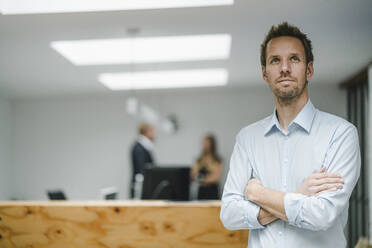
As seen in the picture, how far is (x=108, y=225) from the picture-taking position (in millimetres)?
2568

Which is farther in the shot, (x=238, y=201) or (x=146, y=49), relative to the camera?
(x=146, y=49)

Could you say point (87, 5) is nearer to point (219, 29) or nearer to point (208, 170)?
point (219, 29)

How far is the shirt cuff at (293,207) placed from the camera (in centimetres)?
142

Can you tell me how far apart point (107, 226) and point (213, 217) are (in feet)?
2.17

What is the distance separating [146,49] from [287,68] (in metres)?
3.08

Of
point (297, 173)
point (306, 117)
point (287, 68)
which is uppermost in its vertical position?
point (287, 68)

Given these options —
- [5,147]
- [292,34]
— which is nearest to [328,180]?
[292,34]

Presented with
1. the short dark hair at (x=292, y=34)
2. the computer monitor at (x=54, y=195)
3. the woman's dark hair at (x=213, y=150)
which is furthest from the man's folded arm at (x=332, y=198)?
the woman's dark hair at (x=213, y=150)

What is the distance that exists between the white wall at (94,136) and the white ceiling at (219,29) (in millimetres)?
2244

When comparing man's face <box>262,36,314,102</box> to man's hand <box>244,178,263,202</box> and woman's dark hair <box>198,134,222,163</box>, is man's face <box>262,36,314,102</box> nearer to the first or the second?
Answer: man's hand <box>244,178,263,202</box>

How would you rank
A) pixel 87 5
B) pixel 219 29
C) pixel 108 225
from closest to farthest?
pixel 108 225 < pixel 87 5 < pixel 219 29

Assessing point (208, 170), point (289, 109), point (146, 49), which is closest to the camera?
point (289, 109)

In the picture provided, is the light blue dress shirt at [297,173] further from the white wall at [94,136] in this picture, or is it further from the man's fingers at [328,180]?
the white wall at [94,136]

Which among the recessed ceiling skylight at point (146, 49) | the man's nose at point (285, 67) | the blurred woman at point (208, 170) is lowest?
the blurred woman at point (208, 170)
